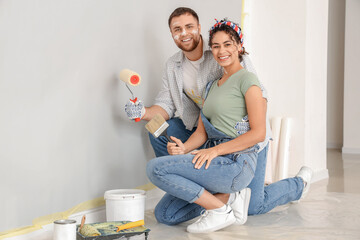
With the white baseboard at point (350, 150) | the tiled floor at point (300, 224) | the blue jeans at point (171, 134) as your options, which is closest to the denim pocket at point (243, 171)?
the tiled floor at point (300, 224)

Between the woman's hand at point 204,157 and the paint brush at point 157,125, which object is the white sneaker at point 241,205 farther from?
the paint brush at point 157,125

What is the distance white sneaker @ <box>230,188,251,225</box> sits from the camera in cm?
245

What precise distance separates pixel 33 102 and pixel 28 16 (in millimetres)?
377

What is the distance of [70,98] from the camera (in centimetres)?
241

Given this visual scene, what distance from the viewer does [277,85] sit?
409 cm

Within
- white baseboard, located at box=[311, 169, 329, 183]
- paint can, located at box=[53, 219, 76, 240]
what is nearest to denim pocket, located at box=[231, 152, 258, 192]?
paint can, located at box=[53, 219, 76, 240]

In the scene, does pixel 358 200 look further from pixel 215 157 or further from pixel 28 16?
pixel 28 16

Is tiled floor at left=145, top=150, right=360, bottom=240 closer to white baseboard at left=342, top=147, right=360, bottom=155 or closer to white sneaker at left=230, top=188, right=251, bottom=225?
white sneaker at left=230, top=188, right=251, bottom=225

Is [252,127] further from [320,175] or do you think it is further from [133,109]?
[320,175]

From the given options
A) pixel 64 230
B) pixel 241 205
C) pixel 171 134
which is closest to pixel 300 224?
pixel 241 205

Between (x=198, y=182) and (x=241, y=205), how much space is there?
0.29 meters

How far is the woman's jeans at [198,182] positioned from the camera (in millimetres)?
2287

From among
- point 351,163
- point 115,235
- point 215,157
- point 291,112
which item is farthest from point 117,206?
point 351,163

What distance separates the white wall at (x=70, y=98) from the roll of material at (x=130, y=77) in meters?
0.09
